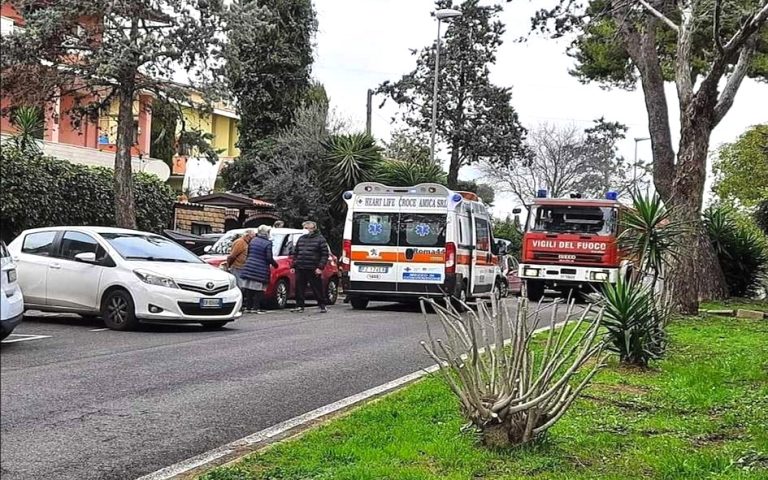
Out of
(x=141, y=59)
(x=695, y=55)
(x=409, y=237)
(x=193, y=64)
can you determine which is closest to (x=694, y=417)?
(x=409, y=237)

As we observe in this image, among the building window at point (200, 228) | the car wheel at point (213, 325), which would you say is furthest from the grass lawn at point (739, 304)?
the building window at point (200, 228)

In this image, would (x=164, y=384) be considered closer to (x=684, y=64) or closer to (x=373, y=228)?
(x=373, y=228)

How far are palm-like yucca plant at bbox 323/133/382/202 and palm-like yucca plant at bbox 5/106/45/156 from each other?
23177 mm

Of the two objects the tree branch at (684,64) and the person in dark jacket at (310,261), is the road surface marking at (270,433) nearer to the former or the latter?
the person in dark jacket at (310,261)

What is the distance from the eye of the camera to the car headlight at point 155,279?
42.9ft

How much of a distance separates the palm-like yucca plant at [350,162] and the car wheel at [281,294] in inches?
236

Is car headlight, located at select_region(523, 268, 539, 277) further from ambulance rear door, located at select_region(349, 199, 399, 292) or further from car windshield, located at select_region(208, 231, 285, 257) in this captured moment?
car windshield, located at select_region(208, 231, 285, 257)

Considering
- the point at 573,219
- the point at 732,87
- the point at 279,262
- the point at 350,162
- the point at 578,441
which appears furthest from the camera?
the point at 350,162

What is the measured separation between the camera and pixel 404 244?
20.1m

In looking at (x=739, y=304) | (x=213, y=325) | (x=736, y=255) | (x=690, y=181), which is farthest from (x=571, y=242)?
(x=213, y=325)

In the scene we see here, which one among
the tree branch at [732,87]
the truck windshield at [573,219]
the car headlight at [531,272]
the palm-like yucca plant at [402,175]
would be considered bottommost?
the car headlight at [531,272]

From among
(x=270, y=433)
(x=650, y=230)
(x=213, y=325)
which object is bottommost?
(x=270, y=433)

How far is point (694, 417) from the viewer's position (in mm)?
7824

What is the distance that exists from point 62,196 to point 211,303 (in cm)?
685
